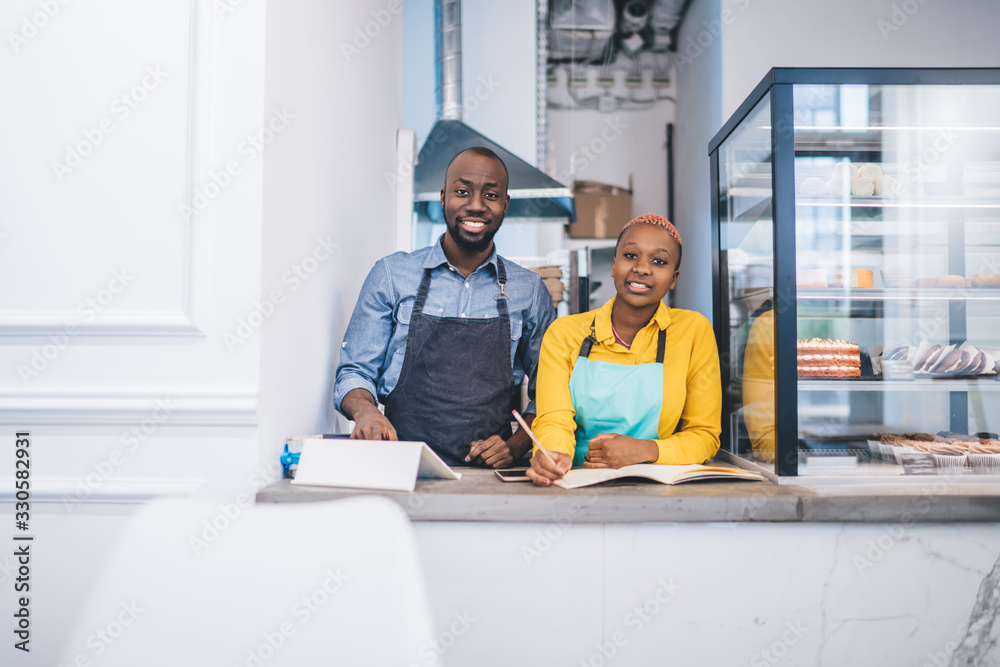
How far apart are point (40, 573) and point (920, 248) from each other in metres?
2.52

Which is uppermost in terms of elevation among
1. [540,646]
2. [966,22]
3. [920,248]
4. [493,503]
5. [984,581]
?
[966,22]

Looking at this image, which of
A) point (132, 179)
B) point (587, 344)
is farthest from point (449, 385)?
point (132, 179)

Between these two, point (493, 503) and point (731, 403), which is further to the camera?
point (731, 403)

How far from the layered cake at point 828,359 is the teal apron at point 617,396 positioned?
0.44 m

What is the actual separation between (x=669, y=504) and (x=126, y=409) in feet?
3.75

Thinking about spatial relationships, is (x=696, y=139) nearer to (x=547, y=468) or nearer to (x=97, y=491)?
(x=547, y=468)

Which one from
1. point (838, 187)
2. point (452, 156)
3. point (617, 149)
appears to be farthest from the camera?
point (617, 149)

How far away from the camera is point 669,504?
4.51ft

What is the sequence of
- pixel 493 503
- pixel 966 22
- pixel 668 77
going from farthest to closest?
1. pixel 668 77
2. pixel 966 22
3. pixel 493 503

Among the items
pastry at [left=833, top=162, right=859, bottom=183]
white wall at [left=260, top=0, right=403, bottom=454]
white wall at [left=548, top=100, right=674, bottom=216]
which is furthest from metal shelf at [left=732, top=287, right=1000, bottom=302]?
white wall at [left=548, top=100, right=674, bottom=216]

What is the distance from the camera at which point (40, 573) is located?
139 cm

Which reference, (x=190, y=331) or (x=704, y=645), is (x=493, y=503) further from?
(x=190, y=331)

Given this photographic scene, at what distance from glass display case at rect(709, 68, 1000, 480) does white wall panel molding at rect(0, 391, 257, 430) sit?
124cm

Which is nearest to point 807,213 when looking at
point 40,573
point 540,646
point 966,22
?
point 540,646
